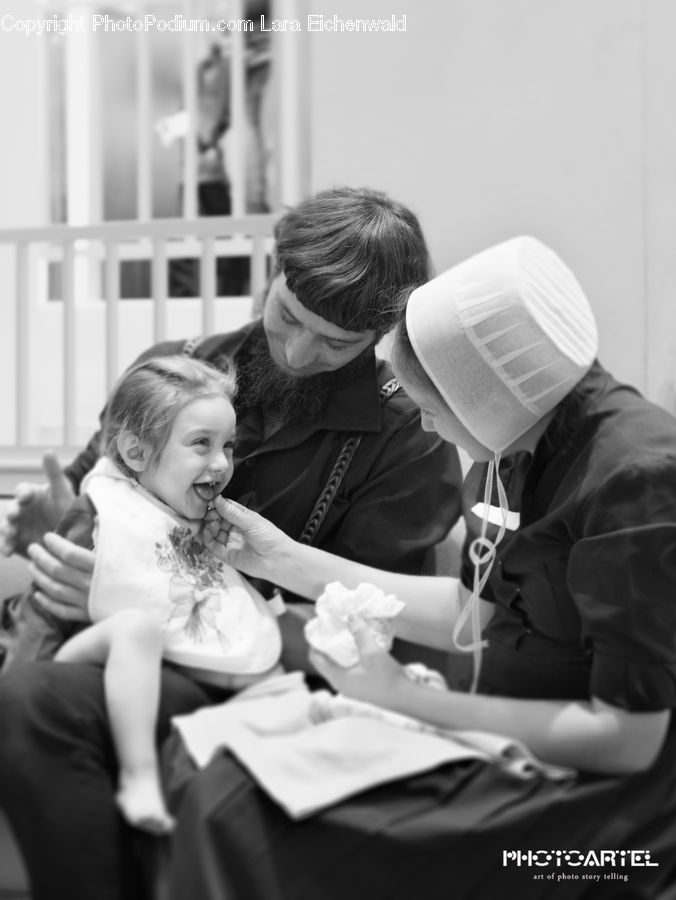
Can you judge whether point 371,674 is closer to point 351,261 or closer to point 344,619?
point 344,619

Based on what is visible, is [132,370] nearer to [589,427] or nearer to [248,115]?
[589,427]

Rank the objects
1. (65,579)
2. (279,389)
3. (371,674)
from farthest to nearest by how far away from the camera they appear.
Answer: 1. (279,389)
2. (65,579)
3. (371,674)

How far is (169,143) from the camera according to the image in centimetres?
435

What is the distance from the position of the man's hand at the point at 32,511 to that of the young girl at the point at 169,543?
118 millimetres

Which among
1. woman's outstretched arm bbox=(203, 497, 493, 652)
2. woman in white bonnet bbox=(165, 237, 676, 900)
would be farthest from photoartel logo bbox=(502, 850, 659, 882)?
woman's outstretched arm bbox=(203, 497, 493, 652)

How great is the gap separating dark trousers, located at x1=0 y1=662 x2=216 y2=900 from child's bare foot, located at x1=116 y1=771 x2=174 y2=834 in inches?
0.7

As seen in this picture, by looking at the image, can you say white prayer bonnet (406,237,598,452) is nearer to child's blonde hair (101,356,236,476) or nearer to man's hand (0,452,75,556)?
child's blonde hair (101,356,236,476)

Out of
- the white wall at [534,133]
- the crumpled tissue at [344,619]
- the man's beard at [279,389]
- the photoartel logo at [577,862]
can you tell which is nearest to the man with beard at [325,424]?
the man's beard at [279,389]

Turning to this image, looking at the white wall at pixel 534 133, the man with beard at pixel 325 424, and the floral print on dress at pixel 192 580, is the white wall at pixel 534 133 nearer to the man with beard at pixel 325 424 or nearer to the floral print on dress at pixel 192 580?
the man with beard at pixel 325 424

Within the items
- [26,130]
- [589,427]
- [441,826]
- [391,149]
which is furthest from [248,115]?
[441,826]

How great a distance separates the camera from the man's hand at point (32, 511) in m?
1.41

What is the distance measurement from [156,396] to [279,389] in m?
0.19

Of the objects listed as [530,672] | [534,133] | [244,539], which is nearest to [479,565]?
[530,672]

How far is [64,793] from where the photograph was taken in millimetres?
988
